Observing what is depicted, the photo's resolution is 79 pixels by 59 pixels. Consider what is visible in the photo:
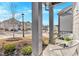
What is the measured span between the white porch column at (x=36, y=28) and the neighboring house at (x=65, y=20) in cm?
24

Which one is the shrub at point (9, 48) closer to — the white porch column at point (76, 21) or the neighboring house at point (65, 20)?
the neighboring house at point (65, 20)

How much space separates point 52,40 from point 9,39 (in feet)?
1.71

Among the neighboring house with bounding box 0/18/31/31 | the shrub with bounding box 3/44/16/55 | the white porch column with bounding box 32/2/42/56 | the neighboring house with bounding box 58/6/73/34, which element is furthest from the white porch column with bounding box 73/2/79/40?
the shrub with bounding box 3/44/16/55

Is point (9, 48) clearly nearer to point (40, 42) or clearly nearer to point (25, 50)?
point (25, 50)

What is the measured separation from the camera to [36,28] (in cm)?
215

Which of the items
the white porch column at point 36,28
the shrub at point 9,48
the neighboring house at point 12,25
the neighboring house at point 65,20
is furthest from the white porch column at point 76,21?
the shrub at point 9,48

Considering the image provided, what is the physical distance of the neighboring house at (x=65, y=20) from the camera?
7.00 feet

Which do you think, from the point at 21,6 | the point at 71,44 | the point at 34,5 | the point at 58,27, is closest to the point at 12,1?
the point at 21,6

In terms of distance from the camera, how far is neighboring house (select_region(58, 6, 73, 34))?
2133 millimetres

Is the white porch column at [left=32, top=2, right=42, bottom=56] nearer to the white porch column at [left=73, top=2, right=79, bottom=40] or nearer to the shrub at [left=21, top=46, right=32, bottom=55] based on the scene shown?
the shrub at [left=21, top=46, right=32, bottom=55]

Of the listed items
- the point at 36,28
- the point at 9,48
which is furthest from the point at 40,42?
the point at 9,48

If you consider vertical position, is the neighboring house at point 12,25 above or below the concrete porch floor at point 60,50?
above

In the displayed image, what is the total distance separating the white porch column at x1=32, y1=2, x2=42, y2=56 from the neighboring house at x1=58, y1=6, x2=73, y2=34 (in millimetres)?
242

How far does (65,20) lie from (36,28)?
363 millimetres
